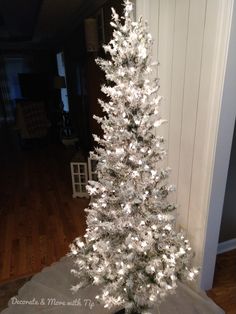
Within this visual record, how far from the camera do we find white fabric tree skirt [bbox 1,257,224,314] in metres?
1.62

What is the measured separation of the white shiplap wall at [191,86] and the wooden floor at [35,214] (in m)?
1.19

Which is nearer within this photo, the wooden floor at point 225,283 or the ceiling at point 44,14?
the wooden floor at point 225,283

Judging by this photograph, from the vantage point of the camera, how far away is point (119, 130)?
1.18 meters

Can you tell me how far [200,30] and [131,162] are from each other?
843mm

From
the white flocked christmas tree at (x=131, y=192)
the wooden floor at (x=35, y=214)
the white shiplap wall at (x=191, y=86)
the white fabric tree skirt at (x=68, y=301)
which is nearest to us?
the white flocked christmas tree at (x=131, y=192)

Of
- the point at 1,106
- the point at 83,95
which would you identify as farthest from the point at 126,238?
the point at 1,106

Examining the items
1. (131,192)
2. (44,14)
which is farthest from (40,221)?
(44,14)

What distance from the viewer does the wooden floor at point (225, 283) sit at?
1.76 m

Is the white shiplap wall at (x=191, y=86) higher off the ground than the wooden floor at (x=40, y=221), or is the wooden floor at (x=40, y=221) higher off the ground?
the white shiplap wall at (x=191, y=86)

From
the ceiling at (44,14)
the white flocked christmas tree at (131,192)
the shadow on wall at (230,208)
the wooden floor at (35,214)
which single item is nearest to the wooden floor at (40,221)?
the wooden floor at (35,214)

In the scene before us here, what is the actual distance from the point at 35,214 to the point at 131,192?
1.92 meters

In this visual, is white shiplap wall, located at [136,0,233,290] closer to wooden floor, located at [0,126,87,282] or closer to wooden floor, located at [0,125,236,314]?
wooden floor, located at [0,125,236,314]

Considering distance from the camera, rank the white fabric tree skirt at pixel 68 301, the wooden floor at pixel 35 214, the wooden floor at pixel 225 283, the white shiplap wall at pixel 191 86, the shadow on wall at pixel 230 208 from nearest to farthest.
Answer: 1. the white shiplap wall at pixel 191 86
2. the white fabric tree skirt at pixel 68 301
3. the wooden floor at pixel 225 283
4. the shadow on wall at pixel 230 208
5. the wooden floor at pixel 35 214

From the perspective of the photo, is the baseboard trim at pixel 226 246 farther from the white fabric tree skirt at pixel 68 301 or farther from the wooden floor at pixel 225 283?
the white fabric tree skirt at pixel 68 301
